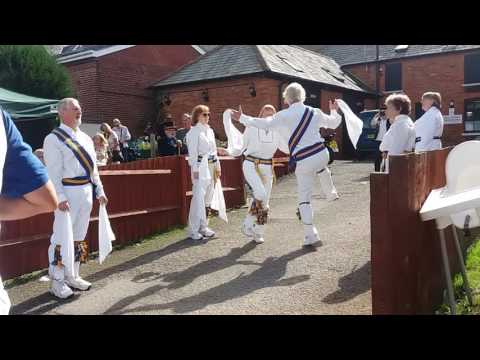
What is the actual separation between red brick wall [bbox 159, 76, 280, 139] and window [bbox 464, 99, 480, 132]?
11.7 metres

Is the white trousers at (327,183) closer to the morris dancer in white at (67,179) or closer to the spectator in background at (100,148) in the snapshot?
the morris dancer in white at (67,179)

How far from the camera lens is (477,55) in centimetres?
2320

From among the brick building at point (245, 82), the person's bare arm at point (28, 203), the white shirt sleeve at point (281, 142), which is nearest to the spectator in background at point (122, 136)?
the brick building at point (245, 82)

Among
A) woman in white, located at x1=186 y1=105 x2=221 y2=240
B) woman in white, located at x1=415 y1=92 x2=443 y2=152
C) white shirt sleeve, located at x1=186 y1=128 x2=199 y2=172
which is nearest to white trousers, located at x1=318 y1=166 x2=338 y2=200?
woman in white, located at x1=415 y1=92 x2=443 y2=152

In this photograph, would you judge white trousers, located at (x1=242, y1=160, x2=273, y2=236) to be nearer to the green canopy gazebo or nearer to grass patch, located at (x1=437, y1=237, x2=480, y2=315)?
grass patch, located at (x1=437, y1=237, x2=480, y2=315)

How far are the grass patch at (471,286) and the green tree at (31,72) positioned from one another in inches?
533

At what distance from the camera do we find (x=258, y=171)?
6.61 m

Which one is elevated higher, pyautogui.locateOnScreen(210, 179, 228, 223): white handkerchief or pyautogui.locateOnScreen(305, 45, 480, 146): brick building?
pyautogui.locateOnScreen(305, 45, 480, 146): brick building

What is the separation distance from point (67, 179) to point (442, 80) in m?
23.5

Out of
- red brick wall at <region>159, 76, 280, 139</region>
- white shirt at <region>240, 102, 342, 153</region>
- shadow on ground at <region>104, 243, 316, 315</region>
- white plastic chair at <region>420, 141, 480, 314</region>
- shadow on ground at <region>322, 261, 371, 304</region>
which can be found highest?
red brick wall at <region>159, 76, 280, 139</region>

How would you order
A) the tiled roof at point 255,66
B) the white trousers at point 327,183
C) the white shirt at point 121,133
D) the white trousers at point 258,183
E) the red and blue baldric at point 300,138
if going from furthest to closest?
the tiled roof at point 255,66 < the white shirt at point 121,133 < the white trousers at point 258,183 < the white trousers at point 327,183 < the red and blue baldric at point 300,138

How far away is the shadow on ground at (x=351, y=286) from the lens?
4203 mm

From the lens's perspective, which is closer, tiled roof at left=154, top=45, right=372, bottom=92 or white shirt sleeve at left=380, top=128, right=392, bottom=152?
white shirt sleeve at left=380, top=128, right=392, bottom=152

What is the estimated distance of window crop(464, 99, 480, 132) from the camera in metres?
23.2
